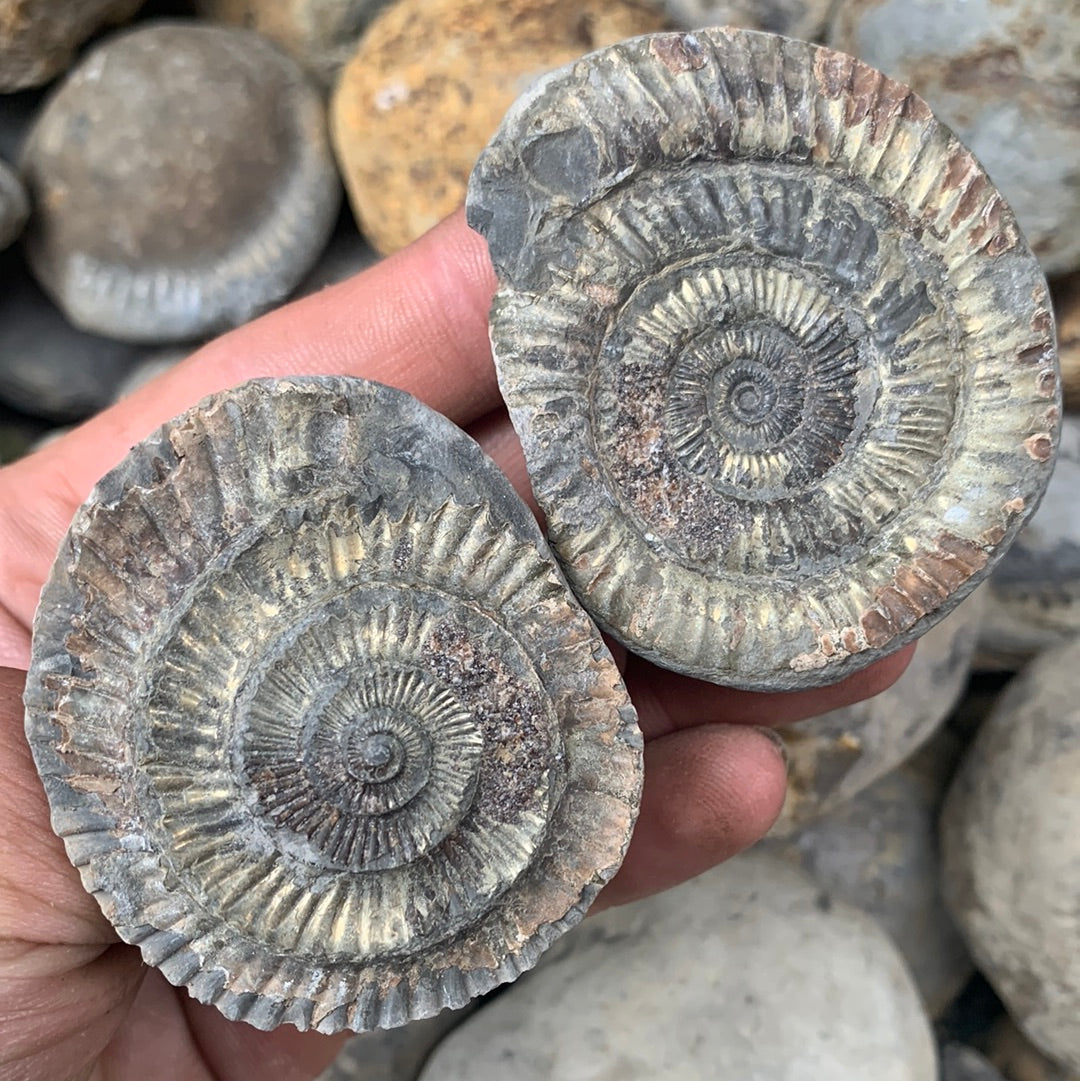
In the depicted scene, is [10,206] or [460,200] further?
[10,206]

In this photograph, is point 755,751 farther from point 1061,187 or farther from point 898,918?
point 1061,187

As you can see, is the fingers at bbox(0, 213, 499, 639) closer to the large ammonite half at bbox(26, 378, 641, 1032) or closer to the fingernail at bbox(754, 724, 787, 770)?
the large ammonite half at bbox(26, 378, 641, 1032)

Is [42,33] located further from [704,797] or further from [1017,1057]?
[1017,1057]

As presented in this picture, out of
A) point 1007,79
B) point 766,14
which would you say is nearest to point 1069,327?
point 1007,79

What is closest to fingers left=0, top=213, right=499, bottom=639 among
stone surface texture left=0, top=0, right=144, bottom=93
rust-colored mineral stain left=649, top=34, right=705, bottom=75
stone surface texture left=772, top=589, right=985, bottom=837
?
rust-colored mineral stain left=649, top=34, right=705, bottom=75

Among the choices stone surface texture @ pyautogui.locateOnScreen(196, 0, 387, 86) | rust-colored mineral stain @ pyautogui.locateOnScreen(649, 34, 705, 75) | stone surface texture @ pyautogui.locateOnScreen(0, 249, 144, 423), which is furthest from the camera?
stone surface texture @ pyautogui.locateOnScreen(0, 249, 144, 423)

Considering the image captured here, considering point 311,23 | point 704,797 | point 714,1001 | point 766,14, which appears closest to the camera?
point 704,797
